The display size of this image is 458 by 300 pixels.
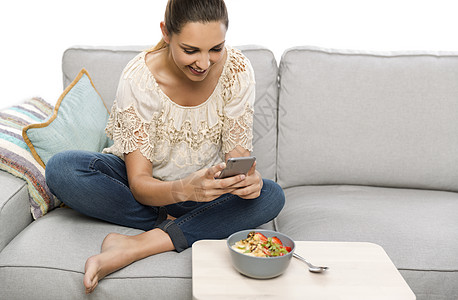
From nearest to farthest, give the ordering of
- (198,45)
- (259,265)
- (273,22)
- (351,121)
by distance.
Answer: (259,265) → (198,45) → (351,121) → (273,22)

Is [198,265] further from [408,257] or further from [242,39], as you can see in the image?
[242,39]

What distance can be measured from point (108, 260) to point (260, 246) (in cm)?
43

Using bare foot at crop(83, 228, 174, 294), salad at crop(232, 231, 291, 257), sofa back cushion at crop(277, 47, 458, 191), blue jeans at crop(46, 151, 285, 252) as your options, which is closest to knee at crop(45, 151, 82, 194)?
blue jeans at crop(46, 151, 285, 252)

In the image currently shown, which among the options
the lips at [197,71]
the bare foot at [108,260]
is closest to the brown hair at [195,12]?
the lips at [197,71]

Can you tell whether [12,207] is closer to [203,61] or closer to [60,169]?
[60,169]

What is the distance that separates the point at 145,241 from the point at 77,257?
19 centimetres

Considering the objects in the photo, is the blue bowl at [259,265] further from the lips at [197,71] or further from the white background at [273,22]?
the white background at [273,22]

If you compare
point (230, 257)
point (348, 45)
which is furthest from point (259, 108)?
point (230, 257)

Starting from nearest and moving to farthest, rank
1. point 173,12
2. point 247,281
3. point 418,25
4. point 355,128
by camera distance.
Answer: point 247,281 < point 173,12 < point 355,128 < point 418,25

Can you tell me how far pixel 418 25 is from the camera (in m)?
2.36

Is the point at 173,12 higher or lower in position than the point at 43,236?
higher

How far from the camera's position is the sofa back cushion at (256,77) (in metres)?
1.97

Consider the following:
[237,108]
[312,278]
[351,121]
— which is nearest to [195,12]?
[237,108]

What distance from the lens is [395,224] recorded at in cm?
160
